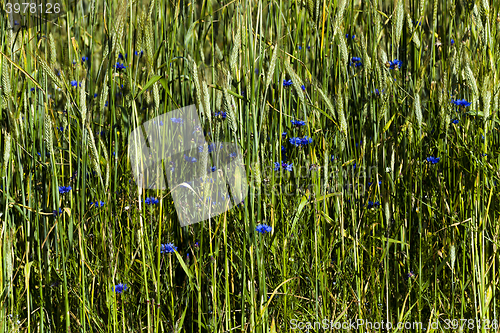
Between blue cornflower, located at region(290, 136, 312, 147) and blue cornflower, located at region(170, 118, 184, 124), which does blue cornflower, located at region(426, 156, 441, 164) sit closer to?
blue cornflower, located at region(290, 136, 312, 147)

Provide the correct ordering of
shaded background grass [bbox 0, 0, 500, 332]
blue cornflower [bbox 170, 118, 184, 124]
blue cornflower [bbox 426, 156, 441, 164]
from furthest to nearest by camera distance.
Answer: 1. blue cornflower [bbox 170, 118, 184, 124]
2. blue cornflower [bbox 426, 156, 441, 164]
3. shaded background grass [bbox 0, 0, 500, 332]

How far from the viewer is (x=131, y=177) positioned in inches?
44.1

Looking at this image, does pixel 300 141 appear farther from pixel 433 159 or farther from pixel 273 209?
pixel 433 159

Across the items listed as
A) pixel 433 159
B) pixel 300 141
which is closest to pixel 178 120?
pixel 300 141

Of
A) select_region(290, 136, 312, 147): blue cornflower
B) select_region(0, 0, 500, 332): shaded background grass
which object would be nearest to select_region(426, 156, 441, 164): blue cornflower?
select_region(0, 0, 500, 332): shaded background grass

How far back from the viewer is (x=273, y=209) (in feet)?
3.32

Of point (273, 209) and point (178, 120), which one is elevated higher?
point (178, 120)

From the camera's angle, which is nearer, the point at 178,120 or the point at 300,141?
the point at 300,141

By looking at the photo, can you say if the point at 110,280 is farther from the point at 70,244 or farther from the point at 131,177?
the point at 131,177

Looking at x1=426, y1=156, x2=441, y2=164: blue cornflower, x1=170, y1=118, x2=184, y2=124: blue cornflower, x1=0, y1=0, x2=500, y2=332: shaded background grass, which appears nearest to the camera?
x1=0, y1=0, x2=500, y2=332: shaded background grass

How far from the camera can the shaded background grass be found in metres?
0.89

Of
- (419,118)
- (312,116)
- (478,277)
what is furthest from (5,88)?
(478,277)

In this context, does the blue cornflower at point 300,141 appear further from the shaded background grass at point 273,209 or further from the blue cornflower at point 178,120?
the blue cornflower at point 178,120

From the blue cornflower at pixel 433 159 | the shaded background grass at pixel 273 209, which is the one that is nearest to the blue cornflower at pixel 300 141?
the shaded background grass at pixel 273 209
